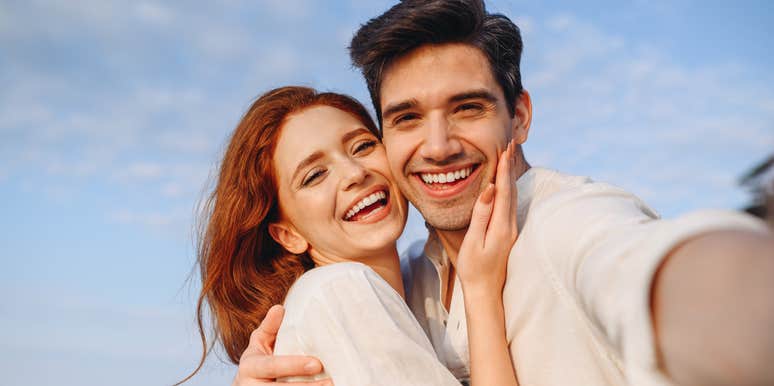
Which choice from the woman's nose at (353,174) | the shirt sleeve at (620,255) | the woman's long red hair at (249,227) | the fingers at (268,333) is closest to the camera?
the shirt sleeve at (620,255)

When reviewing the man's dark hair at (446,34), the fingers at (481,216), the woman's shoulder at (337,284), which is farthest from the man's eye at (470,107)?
the woman's shoulder at (337,284)

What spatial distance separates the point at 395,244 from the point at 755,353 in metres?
2.30

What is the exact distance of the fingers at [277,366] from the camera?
2246 mm

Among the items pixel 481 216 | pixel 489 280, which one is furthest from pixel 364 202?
pixel 489 280

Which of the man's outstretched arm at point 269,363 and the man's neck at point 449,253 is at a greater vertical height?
the man's neck at point 449,253

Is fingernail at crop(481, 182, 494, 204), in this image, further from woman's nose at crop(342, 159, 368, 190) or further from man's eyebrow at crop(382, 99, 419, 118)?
woman's nose at crop(342, 159, 368, 190)

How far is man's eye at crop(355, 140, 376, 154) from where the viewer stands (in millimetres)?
3150

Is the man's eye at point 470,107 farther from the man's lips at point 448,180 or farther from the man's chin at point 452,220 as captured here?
the man's chin at point 452,220

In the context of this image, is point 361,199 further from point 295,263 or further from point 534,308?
point 534,308

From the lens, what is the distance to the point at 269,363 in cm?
237

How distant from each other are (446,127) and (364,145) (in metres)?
0.54

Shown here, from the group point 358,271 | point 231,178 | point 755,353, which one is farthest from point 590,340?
point 231,178

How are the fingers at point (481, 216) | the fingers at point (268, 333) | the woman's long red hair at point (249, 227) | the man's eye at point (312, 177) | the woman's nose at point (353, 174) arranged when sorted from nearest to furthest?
the fingers at point (481, 216), the fingers at point (268, 333), the woman's nose at point (353, 174), the man's eye at point (312, 177), the woman's long red hair at point (249, 227)

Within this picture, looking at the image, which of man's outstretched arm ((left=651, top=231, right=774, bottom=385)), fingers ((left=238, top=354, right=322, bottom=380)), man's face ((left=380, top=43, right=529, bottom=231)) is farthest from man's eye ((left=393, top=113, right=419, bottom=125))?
man's outstretched arm ((left=651, top=231, right=774, bottom=385))
